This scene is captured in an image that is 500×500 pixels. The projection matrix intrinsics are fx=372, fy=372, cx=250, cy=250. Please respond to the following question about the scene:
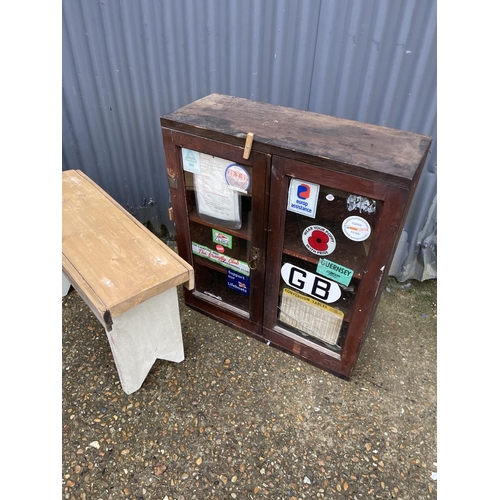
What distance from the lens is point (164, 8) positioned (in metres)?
2.32

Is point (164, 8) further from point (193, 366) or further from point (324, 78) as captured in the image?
point (193, 366)

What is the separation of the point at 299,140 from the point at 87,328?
6.21 ft

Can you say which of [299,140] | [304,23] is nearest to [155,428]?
[299,140]

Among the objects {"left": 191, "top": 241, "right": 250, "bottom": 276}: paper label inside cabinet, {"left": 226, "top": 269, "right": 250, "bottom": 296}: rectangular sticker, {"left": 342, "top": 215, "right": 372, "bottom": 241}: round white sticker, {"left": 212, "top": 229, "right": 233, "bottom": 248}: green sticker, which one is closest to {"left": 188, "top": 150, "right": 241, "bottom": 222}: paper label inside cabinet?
{"left": 212, "top": 229, "right": 233, "bottom": 248}: green sticker

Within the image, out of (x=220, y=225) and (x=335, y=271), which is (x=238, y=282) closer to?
(x=220, y=225)

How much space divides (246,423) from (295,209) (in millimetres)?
1207

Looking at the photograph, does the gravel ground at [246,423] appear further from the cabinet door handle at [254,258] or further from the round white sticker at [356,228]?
the round white sticker at [356,228]

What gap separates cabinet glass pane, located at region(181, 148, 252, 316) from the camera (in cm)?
190

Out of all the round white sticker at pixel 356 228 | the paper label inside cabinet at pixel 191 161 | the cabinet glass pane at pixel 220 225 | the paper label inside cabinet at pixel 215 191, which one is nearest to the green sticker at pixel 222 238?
the cabinet glass pane at pixel 220 225

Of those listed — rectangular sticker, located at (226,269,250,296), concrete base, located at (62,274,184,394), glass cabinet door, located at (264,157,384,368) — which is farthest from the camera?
rectangular sticker, located at (226,269,250,296)

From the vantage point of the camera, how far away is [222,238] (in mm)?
2199

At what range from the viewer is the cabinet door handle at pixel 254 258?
2.03m

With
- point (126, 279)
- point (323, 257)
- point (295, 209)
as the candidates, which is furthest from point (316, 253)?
point (126, 279)

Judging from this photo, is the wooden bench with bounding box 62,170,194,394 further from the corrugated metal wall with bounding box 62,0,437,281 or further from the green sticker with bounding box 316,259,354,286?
the corrugated metal wall with bounding box 62,0,437,281
